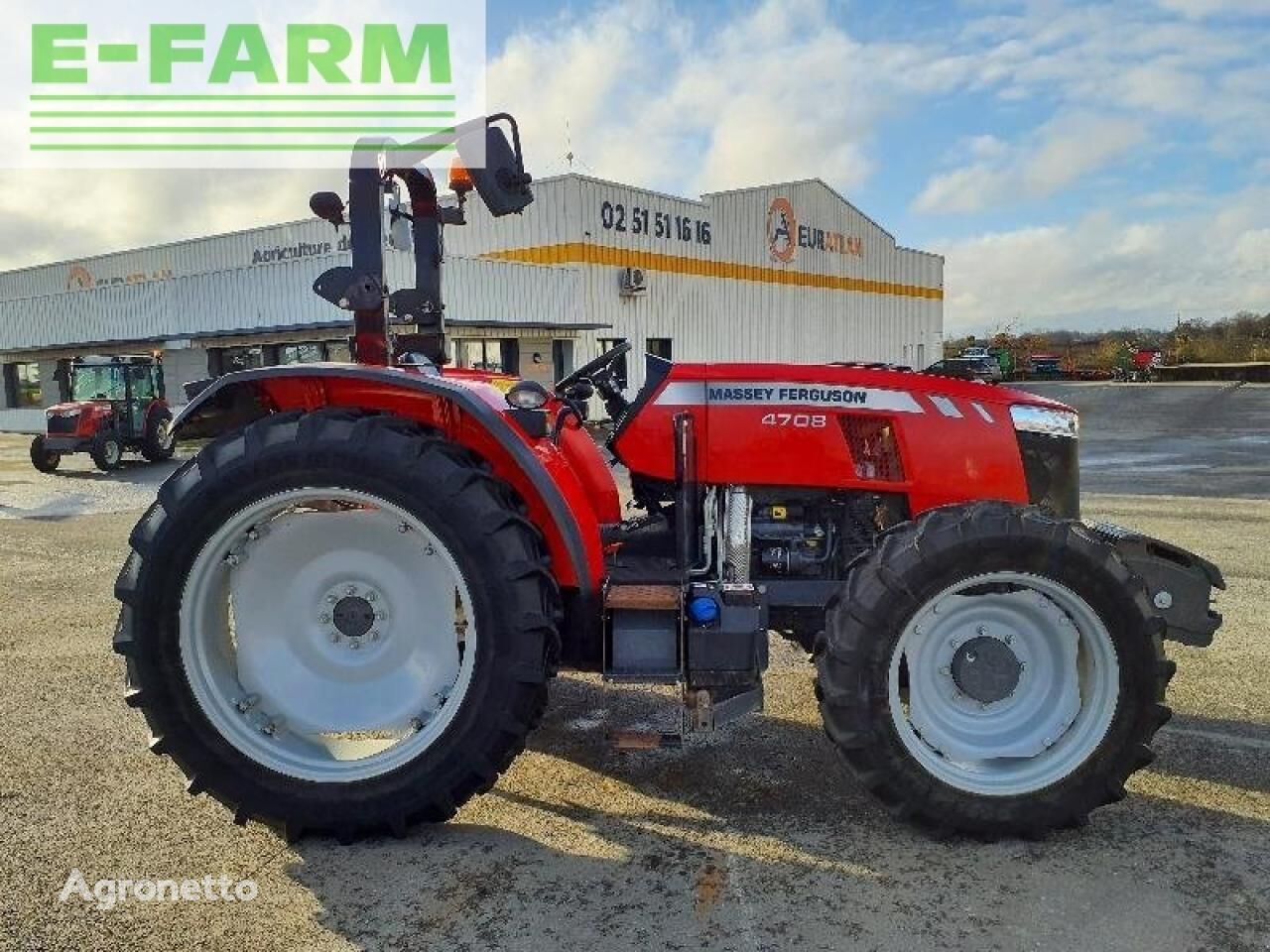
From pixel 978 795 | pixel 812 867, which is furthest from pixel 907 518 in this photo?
pixel 812 867

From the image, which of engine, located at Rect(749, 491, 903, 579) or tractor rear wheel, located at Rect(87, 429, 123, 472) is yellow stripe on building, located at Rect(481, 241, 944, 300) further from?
engine, located at Rect(749, 491, 903, 579)

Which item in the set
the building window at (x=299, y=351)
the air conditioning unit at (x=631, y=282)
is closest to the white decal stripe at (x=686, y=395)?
the building window at (x=299, y=351)

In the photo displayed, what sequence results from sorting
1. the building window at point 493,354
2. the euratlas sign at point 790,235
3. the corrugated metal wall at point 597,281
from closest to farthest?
the corrugated metal wall at point 597,281 < the building window at point 493,354 < the euratlas sign at point 790,235

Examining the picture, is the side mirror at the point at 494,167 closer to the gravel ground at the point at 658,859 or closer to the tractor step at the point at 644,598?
the tractor step at the point at 644,598

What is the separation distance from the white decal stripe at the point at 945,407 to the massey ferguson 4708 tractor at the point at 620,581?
0.01 meters

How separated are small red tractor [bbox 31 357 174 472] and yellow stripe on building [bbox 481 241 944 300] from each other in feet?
30.8

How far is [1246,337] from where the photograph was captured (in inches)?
1736

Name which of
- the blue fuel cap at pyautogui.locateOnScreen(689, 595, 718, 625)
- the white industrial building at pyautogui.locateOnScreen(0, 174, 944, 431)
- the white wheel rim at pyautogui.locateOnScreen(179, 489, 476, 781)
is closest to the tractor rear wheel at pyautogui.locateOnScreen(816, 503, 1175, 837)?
the blue fuel cap at pyautogui.locateOnScreen(689, 595, 718, 625)

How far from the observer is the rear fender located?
9.45 ft

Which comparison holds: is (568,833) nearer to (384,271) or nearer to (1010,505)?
(1010,505)

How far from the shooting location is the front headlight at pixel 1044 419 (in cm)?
325

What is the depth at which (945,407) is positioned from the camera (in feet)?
10.4

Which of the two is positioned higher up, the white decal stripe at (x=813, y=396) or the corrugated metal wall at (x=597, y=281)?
the corrugated metal wall at (x=597, y=281)

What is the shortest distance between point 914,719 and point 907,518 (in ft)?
2.31
